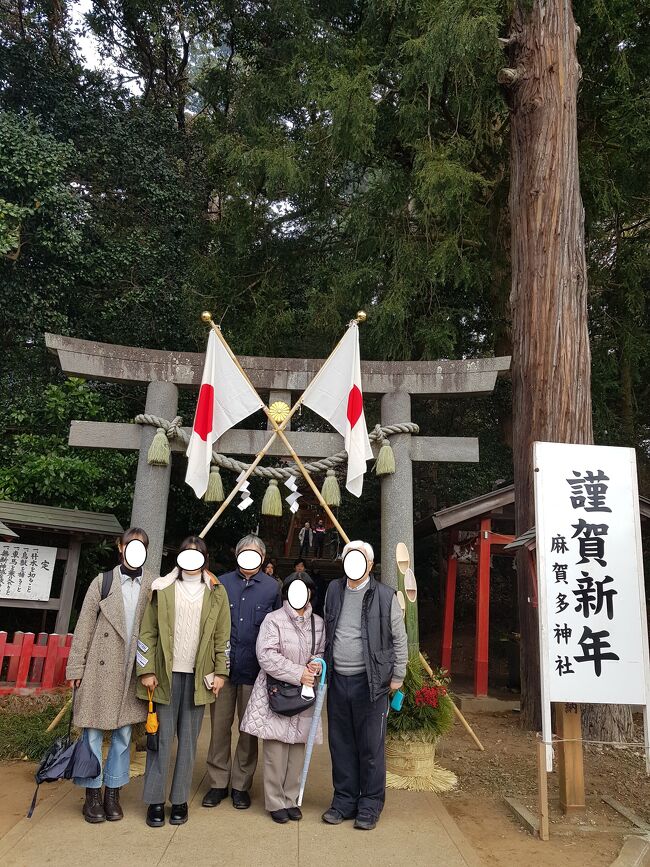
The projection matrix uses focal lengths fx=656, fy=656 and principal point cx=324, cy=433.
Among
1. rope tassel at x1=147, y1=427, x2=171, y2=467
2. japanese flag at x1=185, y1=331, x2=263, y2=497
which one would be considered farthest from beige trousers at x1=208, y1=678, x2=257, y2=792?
rope tassel at x1=147, y1=427, x2=171, y2=467

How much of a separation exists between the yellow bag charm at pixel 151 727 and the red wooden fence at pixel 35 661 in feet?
10.3

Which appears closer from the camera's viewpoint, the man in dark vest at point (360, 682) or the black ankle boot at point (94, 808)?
the black ankle boot at point (94, 808)

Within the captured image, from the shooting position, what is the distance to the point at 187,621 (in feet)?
13.3

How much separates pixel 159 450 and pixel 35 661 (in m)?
2.57

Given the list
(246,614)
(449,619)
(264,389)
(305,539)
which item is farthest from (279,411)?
(305,539)

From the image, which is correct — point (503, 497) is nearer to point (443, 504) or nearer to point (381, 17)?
point (443, 504)

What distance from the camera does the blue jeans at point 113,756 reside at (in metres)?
3.89

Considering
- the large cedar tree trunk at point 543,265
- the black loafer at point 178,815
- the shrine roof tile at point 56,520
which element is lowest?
the black loafer at point 178,815

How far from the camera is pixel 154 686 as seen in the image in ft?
12.8

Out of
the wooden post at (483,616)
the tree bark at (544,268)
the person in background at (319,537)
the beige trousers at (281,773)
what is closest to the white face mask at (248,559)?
the beige trousers at (281,773)

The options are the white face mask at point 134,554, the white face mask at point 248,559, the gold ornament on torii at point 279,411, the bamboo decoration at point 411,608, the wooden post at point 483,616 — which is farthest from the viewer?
the wooden post at point 483,616

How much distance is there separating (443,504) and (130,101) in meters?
11.1

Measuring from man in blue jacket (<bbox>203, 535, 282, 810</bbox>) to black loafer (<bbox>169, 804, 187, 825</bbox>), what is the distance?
11.3 inches

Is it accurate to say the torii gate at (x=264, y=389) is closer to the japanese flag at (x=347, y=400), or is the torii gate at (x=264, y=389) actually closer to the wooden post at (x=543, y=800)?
the japanese flag at (x=347, y=400)
